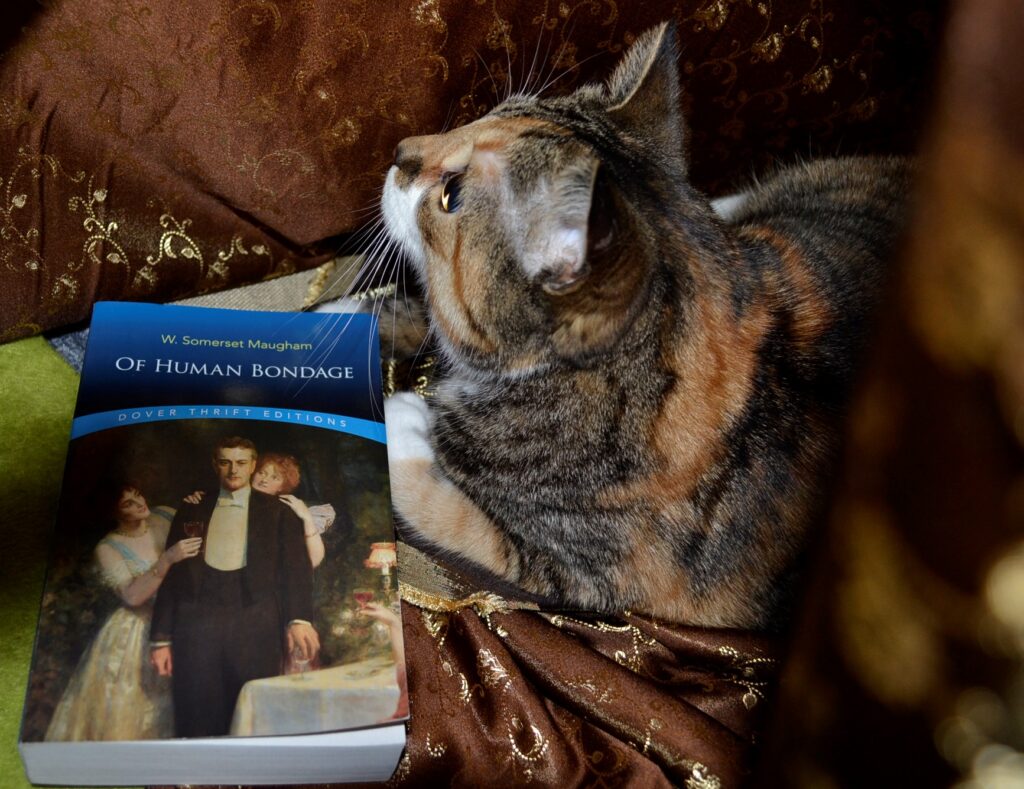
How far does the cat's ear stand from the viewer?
3.39ft

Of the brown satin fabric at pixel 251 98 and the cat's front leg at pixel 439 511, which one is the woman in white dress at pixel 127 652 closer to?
the cat's front leg at pixel 439 511

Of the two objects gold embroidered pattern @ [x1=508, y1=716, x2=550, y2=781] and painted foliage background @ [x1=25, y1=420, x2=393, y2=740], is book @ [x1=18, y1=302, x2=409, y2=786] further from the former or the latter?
gold embroidered pattern @ [x1=508, y1=716, x2=550, y2=781]

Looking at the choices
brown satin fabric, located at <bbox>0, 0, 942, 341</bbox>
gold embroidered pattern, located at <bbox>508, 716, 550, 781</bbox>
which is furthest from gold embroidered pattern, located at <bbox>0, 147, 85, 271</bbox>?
gold embroidered pattern, located at <bbox>508, 716, 550, 781</bbox>

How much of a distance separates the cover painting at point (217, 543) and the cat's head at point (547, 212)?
179 mm

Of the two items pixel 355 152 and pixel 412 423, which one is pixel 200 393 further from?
pixel 355 152

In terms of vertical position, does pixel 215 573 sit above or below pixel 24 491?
below

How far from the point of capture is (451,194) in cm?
100

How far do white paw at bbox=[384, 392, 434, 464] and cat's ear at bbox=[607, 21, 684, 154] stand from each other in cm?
44

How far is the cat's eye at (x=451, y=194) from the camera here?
98cm

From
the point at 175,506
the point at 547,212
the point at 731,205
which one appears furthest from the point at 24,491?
the point at 731,205

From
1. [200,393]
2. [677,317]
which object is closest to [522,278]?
[677,317]

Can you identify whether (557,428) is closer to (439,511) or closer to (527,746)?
(439,511)

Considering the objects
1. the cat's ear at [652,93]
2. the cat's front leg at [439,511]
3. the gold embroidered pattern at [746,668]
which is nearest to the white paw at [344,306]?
the cat's front leg at [439,511]

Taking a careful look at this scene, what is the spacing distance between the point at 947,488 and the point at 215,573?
2.15 ft
